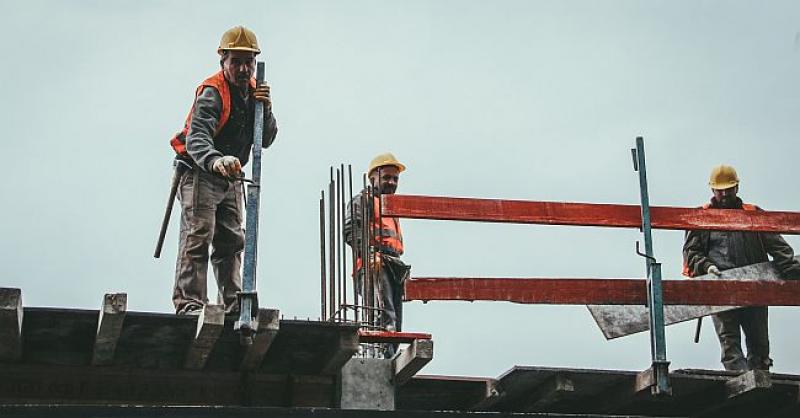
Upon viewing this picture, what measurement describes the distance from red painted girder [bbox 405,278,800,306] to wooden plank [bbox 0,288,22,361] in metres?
2.81

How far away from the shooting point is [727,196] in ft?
43.6

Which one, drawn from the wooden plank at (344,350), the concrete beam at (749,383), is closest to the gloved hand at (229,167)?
the wooden plank at (344,350)

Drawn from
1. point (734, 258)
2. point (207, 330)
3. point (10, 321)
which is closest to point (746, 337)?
point (734, 258)

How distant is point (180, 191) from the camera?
10430 mm

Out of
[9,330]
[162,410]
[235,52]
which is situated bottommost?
[162,410]

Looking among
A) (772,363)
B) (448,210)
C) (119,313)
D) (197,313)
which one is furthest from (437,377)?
(772,363)

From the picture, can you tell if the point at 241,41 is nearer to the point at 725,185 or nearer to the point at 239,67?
the point at 239,67

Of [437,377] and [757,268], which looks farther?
[757,268]

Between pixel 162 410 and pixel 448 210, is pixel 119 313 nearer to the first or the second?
pixel 162 410

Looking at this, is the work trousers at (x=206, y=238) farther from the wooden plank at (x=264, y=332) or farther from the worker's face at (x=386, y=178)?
the worker's face at (x=386, y=178)

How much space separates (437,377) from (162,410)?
A: 8.82ft

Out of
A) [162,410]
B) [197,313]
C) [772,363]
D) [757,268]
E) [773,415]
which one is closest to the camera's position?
[162,410]

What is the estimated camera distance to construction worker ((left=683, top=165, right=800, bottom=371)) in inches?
505

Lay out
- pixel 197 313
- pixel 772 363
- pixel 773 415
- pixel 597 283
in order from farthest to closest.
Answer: pixel 772 363 → pixel 773 415 → pixel 597 283 → pixel 197 313
